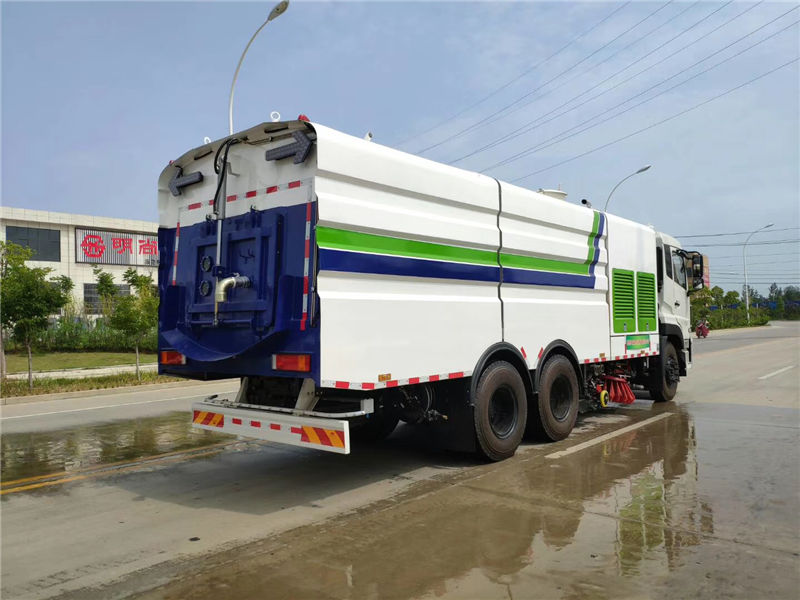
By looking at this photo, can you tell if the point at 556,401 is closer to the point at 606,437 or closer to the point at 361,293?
the point at 606,437

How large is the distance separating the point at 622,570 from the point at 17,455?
23.4 feet

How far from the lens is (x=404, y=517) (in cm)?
501

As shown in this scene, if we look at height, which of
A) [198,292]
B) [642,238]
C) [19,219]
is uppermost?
[19,219]

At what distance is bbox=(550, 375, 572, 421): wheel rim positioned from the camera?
8.02 metres

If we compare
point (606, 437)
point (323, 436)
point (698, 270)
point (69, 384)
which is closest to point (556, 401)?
point (606, 437)

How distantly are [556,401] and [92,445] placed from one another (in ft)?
20.0

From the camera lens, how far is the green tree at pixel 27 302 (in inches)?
560

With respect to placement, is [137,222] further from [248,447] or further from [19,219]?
[248,447]

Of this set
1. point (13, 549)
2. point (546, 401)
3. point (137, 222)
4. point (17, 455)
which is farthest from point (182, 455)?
point (137, 222)

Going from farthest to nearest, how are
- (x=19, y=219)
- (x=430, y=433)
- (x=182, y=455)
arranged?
(x=19, y=219), (x=182, y=455), (x=430, y=433)

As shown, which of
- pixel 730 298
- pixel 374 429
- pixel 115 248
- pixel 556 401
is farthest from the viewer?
pixel 730 298

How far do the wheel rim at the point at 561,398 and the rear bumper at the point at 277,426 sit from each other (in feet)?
12.3

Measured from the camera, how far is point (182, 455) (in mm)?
7441

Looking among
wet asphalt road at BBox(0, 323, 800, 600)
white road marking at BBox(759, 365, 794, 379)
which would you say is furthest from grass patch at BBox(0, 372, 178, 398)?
white road marking at BBox(759, 365, 794, 379)
